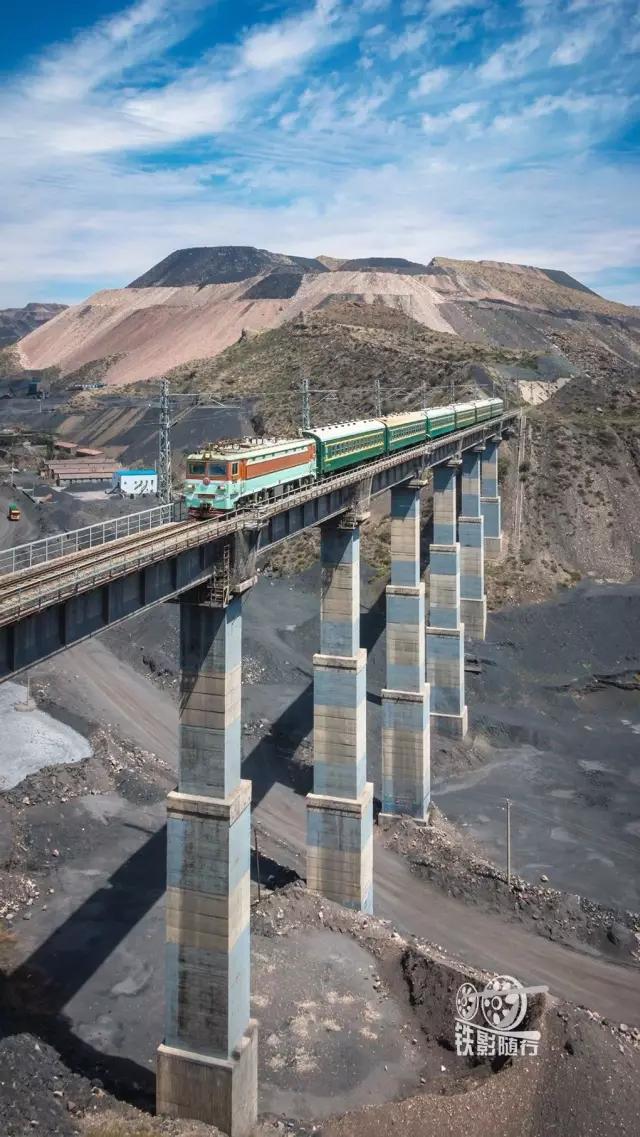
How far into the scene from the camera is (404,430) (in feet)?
146

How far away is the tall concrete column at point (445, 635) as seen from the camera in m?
48.2

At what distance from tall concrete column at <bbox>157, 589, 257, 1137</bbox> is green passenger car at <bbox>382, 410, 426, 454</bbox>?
77.6 feet

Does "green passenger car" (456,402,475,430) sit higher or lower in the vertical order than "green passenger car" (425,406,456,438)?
higher

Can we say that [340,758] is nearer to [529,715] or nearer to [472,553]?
[529,715]

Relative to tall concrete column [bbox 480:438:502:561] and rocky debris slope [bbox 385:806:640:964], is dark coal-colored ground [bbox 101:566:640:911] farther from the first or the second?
tall concrete column [bbox 480:438:502:561]

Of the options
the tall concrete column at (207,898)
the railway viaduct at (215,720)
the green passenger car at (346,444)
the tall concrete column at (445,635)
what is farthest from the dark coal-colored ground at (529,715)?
the tall concrete column at (207,898)

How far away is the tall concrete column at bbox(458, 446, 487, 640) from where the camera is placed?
190ft

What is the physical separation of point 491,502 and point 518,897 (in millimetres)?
41612

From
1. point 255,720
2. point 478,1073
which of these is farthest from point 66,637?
point 255,720

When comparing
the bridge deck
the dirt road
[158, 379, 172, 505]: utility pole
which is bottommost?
the dirt road

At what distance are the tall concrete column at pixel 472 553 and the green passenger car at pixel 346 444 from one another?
20381mm

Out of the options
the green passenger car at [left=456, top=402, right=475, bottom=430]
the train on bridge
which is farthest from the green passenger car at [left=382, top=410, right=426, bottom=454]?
the green passenger car at [left=456, top=402, right=475, bottom=430]

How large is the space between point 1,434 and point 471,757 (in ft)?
251

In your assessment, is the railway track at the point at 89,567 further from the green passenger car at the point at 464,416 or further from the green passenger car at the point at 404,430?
the green passenger car at the point at 464,416
